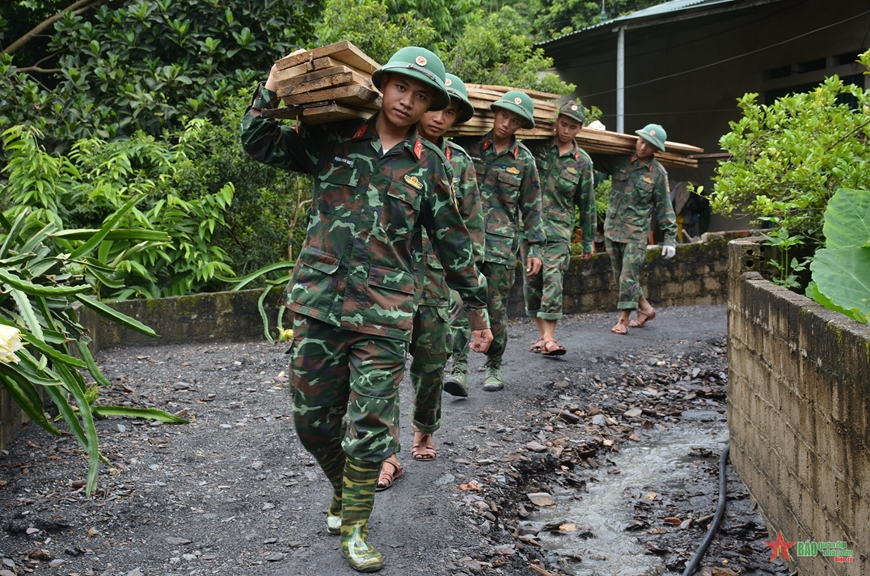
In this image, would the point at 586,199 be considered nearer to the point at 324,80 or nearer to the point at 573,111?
the point at 573,111

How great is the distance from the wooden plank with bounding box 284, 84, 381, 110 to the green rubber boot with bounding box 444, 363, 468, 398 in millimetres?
3159

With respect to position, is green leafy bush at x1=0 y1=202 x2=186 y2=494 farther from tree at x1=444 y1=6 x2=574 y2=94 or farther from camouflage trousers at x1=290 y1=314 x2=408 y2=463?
tree at x1=444 y1=6 x2=574 y2=94

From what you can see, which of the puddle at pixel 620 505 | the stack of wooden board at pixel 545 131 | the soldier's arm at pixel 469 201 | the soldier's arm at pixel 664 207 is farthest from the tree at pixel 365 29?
the puddle at pixel 620 505

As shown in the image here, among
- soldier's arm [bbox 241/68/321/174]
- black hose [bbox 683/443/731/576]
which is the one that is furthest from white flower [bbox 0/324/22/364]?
black hose [bbox 683/443/731/576]

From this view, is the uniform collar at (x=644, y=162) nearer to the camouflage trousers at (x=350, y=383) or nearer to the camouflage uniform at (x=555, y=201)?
the camouflage uniform at (x=555, y=201)

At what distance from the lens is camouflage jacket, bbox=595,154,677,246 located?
1002 cm

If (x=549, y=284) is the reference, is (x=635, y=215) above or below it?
above

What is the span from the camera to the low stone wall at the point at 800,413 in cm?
307

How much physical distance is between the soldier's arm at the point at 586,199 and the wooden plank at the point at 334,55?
16.7 feet

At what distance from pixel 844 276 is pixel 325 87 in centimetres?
225

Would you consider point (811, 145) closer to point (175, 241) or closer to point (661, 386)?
point (661, 386)

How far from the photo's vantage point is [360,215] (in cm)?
375

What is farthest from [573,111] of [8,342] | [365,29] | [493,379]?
[8,342]

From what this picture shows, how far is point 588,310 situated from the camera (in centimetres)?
1178
